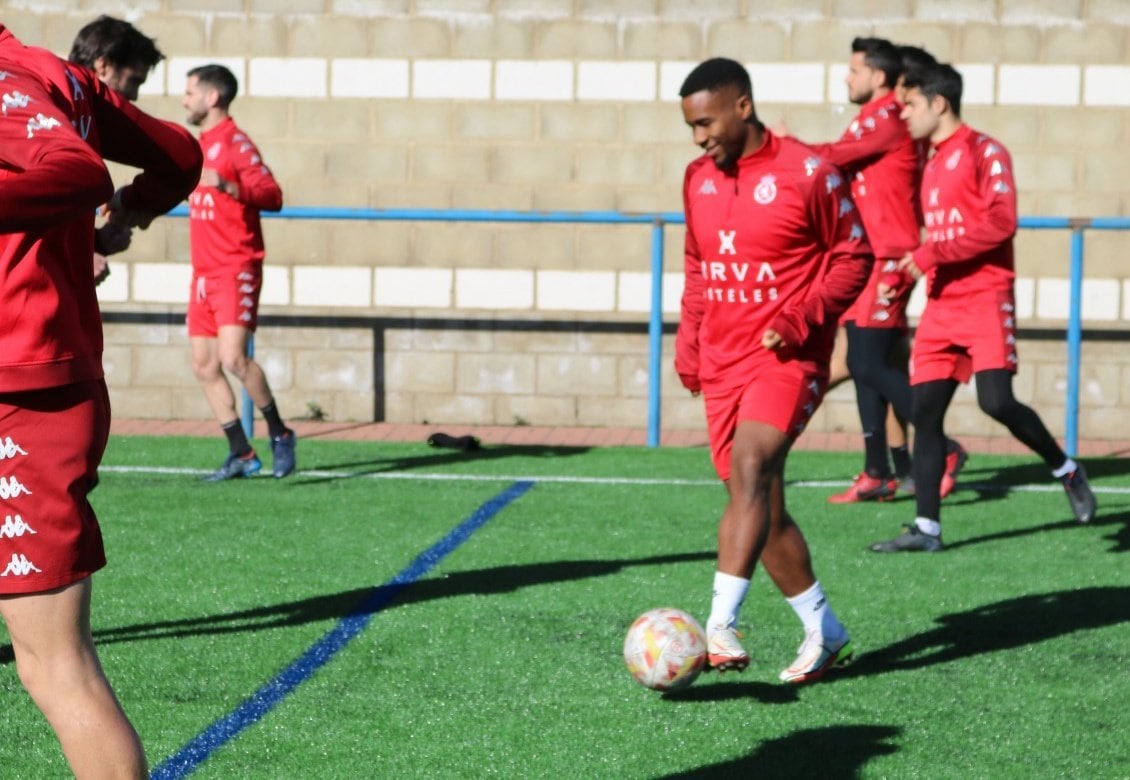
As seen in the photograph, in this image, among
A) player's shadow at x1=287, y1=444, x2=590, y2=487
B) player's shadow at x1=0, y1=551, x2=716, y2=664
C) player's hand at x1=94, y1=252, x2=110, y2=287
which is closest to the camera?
player's shadow at x1=0, y1=551, x2=716, y2=664

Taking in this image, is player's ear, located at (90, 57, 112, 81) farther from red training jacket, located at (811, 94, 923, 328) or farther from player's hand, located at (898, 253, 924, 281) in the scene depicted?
red training jacket, located at (811, 94, 923, 328)

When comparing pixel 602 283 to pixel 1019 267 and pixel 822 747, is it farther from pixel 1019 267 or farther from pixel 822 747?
pixel 822 747

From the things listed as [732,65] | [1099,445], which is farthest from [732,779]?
[1099,445]

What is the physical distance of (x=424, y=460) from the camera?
33.3 ft

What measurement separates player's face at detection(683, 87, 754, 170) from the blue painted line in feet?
6.56

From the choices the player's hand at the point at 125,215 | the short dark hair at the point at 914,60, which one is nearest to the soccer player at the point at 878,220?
the short dark hair at the point at 914,60

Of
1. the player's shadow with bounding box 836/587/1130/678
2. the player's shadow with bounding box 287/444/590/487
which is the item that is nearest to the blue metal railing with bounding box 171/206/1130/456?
the player's shadow with bounding box 287/444/590/487

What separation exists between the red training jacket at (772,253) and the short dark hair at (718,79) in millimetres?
229

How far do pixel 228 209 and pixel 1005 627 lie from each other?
4793 mm

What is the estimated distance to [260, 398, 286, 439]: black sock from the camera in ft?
30.0

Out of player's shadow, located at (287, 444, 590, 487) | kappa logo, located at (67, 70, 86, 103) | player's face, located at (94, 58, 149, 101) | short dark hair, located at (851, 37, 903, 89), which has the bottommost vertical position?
player's shadow, located at (287, 444, 590, 487)

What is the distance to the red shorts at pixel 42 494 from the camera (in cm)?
300

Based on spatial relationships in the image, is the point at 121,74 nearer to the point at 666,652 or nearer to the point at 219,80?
the point at 219,80

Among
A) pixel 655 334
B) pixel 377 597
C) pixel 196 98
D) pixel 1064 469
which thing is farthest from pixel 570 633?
Result: pixel 655 334
